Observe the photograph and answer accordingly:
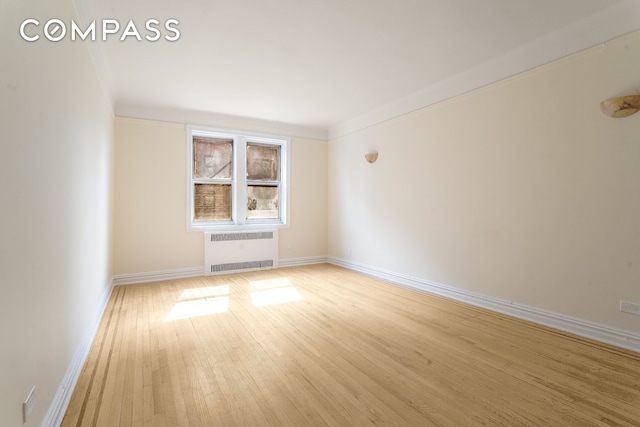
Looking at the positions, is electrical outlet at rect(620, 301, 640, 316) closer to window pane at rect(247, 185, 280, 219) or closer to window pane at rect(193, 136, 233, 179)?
window pane at rect(247, 185, 280, 219)

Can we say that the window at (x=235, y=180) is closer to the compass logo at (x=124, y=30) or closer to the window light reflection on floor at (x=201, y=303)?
the window light reflection on floor at (x=201, y=303)

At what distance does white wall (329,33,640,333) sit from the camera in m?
2.59

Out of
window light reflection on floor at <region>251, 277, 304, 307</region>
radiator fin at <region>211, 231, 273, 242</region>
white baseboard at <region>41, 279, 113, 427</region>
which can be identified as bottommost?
window light reflection on floor at <region>251, 277, 304, 307</region>

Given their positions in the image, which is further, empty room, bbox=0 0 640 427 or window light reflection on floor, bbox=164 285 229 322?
window light reflection on floor, bbox=164 285 229 322

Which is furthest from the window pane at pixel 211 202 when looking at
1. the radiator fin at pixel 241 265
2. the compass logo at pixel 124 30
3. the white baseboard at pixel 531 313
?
the white baseboard at pixel 531 313

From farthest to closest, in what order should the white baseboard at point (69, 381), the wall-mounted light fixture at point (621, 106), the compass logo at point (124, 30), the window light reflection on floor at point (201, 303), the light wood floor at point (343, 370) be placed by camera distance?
the window light reflection on floor at point (201, 303), the wall-mounted light fixture at point (621, 106), the compass logo at point (124, 30), the light wood floor at point (343, 370), the white baseboard at point (69, 381)

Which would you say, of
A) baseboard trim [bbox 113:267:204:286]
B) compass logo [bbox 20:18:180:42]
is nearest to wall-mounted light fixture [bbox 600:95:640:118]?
compass logo [bbox 20:18:180:42]

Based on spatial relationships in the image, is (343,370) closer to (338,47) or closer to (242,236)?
(338,47)

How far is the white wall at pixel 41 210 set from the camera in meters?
1.18

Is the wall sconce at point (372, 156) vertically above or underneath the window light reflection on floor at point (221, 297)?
above

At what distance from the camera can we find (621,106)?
2.52 meters

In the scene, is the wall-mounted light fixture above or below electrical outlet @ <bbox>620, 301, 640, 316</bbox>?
above

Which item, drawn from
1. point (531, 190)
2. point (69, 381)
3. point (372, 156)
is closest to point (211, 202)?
point (372, 156)

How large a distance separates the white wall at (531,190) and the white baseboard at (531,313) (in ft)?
→ 0.20
